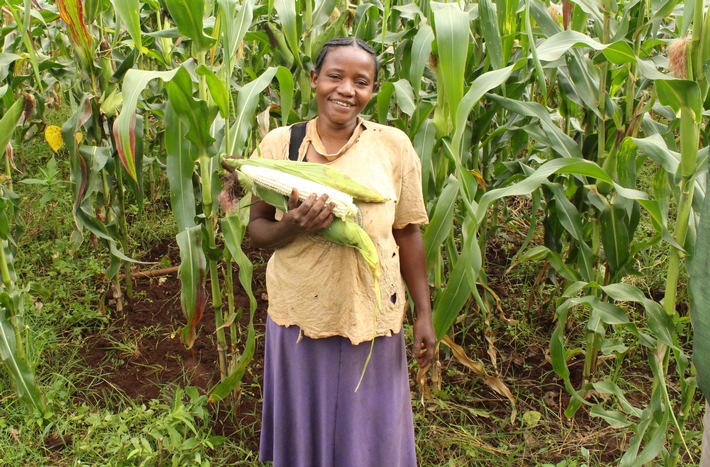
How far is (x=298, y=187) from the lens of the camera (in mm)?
1814

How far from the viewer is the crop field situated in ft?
7.27

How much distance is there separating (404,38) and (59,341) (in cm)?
254

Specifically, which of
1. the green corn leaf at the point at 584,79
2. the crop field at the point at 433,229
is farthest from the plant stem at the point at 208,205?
the green corn leaf at the point at 584,79

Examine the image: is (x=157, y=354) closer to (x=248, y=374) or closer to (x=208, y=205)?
(x=248, y=374)

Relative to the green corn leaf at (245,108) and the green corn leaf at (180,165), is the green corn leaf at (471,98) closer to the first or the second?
the green corn leaf at (245,108)

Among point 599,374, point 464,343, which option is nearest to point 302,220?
point 464,343

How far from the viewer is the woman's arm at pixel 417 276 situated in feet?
7.18

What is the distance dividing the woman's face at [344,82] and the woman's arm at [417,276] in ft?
1.54

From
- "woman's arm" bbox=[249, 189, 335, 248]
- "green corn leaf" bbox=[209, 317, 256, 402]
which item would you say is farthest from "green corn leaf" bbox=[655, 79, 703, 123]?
"green corn leaf" bbox=[209, 317, 256, 402]

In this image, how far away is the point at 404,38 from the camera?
322cm

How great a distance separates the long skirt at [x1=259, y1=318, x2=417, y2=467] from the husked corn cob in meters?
0.53

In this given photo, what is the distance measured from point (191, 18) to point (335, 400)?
1413mm

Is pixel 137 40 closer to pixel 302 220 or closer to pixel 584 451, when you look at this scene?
pixel 302 220

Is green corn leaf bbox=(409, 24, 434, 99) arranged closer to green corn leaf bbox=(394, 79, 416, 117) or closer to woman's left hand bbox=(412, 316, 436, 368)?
green corn leaf bbox=(394, 79, 416, 117)
